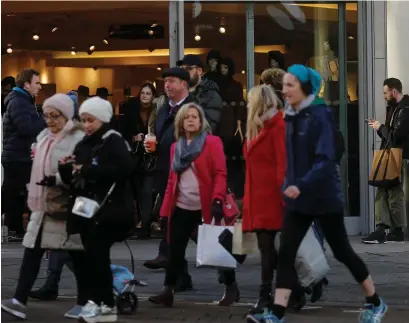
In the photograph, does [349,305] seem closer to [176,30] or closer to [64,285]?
[64,285]

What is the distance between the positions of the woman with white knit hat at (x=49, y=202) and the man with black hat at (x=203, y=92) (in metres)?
2.01

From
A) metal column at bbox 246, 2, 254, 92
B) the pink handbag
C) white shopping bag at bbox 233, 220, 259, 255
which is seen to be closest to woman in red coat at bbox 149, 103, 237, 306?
the pink handbag

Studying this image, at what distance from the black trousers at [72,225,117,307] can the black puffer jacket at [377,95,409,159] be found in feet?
19.5

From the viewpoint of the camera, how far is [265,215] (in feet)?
29.1

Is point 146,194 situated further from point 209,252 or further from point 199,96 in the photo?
point 209,252

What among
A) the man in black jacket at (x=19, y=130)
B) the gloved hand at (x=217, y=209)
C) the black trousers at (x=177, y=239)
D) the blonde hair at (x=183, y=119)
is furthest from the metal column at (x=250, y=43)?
the gloved hand at (x=217, y=209)

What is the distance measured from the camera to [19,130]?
13352 millimetres

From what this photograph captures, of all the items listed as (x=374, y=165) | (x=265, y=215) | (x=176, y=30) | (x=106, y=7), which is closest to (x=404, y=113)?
(x=374, y=165)

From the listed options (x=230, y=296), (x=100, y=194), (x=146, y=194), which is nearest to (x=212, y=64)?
(x=146, y=194)

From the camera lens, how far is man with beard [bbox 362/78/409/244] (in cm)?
1389

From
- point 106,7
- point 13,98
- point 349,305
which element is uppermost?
point 106,7

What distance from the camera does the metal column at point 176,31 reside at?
14711 mm

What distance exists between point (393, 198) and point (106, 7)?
455 cm

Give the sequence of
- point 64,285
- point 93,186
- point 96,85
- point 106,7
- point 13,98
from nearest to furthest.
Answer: point 93,186, point 64,285, point 13,98, point 106,7, point 96,85
